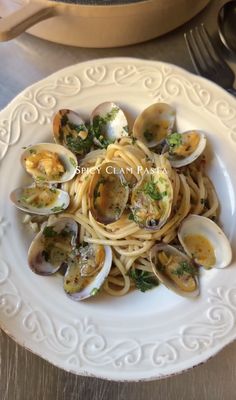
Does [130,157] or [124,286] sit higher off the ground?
[130,157]

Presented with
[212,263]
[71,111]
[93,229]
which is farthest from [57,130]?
[212,263]

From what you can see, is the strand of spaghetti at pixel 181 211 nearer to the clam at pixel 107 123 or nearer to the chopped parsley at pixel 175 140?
the chopped parsley at pixel 175 140

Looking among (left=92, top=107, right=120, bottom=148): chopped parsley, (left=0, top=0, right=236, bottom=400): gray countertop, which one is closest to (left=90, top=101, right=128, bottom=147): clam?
(left=92, top=107, right=120, bottom=148): chopped parsley

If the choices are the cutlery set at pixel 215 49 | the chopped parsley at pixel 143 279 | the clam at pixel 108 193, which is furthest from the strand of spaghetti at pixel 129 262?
the cutlery set at pixel 215 49

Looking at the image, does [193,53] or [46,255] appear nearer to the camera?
[46,255]

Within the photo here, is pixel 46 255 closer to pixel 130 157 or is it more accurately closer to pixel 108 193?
pixel 108 193

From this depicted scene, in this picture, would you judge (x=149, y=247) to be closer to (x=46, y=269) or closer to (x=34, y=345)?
(x=46, y=269)

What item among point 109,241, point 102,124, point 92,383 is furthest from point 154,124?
point 92,383
